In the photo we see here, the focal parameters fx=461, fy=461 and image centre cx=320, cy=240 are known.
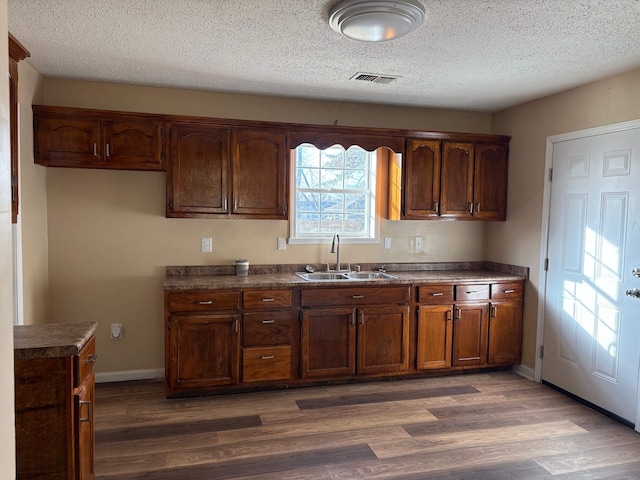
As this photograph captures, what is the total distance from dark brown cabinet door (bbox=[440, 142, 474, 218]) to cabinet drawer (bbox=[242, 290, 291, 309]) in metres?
1.66

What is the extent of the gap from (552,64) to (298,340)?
2.71 m

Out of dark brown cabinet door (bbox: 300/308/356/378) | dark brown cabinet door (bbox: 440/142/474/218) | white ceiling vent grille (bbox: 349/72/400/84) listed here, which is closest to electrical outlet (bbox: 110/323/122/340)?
dark brown cabinet door (bbox: 300/308/356/378)

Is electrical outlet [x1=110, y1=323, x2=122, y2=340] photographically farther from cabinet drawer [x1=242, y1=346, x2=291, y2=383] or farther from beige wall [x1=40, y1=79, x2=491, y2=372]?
cabinet drawer [x1=242, y1=346, x2=291, y2=383]

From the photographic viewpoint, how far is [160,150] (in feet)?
11.7

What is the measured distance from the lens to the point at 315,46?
9.36 feet

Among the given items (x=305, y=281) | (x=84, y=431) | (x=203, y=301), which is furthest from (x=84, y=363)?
(x=305, y=281)

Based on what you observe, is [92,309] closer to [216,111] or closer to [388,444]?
[216,111]

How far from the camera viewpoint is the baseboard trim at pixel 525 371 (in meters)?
4.09

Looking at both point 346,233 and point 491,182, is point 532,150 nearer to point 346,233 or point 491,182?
point 491,182

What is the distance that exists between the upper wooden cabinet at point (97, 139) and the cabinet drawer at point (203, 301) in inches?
40.1

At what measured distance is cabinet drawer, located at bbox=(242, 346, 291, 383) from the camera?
3.58 m

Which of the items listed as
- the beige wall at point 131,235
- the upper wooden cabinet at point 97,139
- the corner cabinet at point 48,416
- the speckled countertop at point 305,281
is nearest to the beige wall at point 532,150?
the speckled countertop at point 305,281

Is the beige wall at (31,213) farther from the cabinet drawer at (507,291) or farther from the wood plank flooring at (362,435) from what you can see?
the cabinet drawer at (507,291)

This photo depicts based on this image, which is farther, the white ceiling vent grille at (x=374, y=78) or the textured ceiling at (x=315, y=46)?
the white ceiling vent grille at (x=374, y=78)
